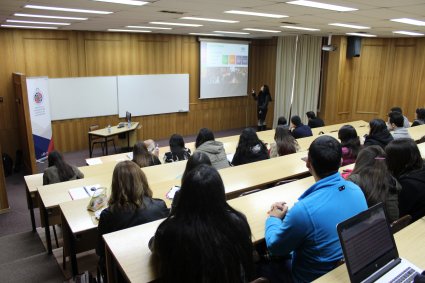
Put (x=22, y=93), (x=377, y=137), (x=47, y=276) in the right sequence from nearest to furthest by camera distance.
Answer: (x=47, y=276) → (x=377, y=137) → (x=22, y=93)

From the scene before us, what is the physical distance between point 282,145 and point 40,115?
16.3 feet

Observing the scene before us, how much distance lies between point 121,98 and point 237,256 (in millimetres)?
7501

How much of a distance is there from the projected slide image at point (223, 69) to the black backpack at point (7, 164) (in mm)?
5151

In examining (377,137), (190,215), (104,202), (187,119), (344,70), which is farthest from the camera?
(187,119)

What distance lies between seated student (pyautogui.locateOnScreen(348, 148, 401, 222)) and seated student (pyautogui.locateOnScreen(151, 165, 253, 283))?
4.07 ft

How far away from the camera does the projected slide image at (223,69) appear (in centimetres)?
995

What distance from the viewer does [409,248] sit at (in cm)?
204

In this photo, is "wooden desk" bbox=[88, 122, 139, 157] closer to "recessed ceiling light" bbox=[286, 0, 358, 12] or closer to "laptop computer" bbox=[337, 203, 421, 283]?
"recessed ceiling light" bbox=[286, 0, 358, 12]

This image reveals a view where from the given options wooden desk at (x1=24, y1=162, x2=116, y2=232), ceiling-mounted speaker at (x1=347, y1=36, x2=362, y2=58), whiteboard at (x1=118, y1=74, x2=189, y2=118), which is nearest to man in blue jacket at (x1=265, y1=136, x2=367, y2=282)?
wooden desk at (x1=24, y1=162, x2=116, y2=232)

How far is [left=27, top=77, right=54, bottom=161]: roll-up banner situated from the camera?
6879 millimetres

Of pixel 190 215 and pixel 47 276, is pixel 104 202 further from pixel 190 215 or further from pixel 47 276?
pixel 190 215

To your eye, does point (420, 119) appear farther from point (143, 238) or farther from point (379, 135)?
point (143, 238)

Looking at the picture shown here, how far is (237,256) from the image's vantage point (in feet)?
5.50

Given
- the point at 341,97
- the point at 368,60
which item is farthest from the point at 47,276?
the point at 368,60
